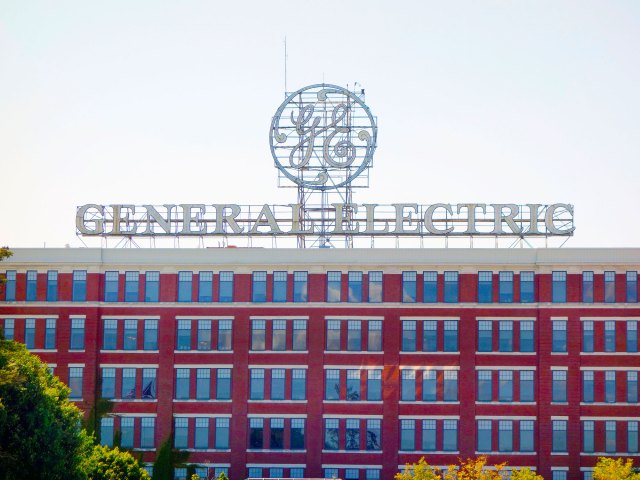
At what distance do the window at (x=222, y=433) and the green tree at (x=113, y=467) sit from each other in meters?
12.4

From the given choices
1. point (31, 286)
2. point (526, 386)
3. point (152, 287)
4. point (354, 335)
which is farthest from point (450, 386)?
point (31, 286)

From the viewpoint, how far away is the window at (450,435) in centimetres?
9444

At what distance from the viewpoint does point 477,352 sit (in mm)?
95125

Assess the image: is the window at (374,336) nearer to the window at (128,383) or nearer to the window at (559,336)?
the window at (559,336)

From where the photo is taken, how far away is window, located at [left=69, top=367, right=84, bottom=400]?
96438 millimetres

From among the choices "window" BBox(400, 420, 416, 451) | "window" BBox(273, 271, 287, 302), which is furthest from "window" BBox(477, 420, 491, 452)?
"window" BBox(273, 271, 287, 302)

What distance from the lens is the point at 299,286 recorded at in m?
96.6

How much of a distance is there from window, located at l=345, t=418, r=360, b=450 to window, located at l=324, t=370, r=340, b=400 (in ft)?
7.09

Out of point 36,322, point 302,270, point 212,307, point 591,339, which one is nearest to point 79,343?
point 36,322

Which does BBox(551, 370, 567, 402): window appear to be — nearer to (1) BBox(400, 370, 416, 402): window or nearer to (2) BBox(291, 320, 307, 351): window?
(1) BBox(400, 370, 416, 402): window

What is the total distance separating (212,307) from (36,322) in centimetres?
1393

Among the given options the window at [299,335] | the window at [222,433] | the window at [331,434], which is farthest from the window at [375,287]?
the window at [222,433]

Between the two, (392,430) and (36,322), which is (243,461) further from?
(36,322)

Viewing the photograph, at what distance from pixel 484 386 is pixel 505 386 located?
1590 millimetres
